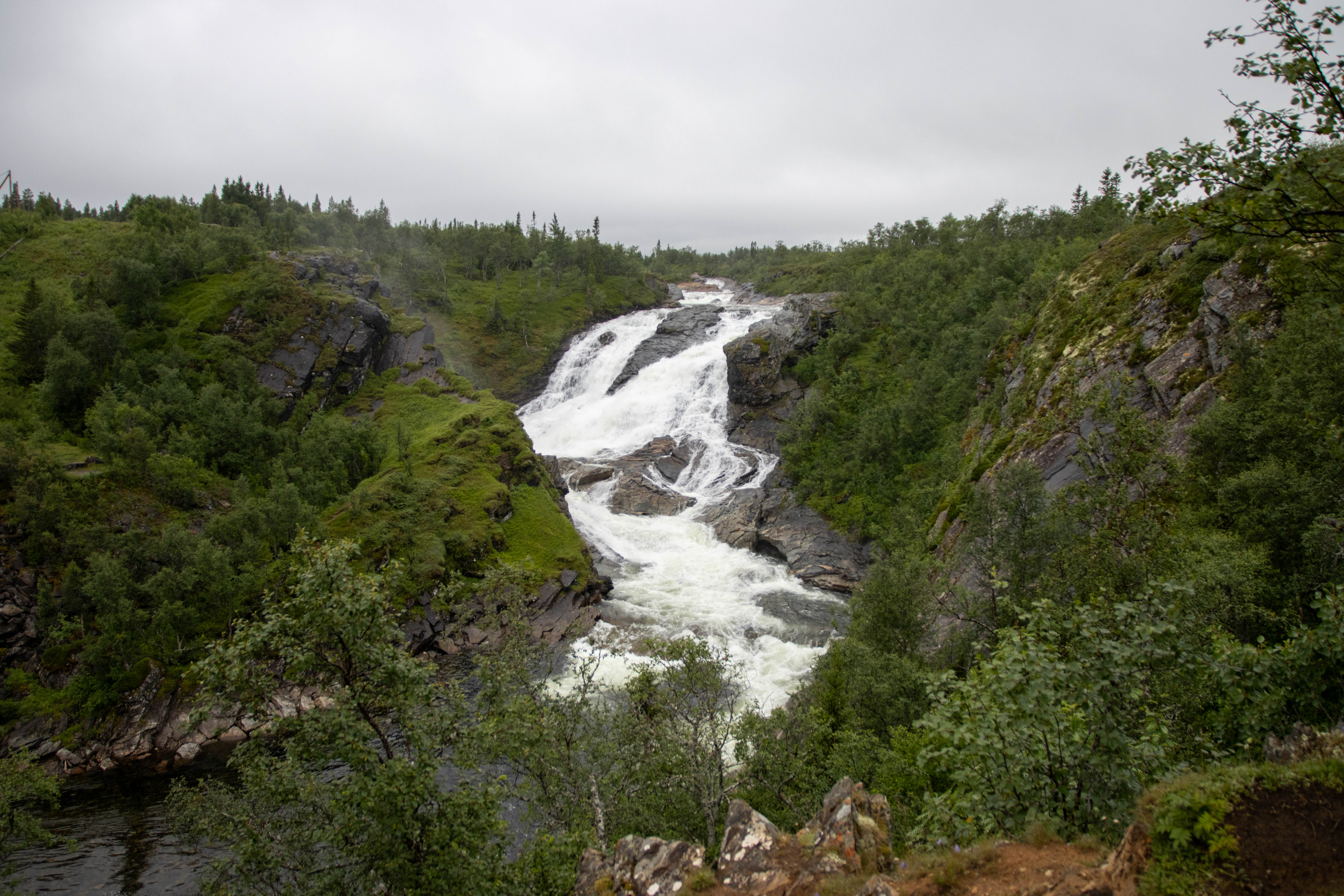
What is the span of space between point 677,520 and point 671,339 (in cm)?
4062

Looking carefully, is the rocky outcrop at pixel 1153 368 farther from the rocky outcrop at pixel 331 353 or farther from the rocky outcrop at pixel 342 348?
the rocky outcrop at pixel 331 353

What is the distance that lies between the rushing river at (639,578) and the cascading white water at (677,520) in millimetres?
144

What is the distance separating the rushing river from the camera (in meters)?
23.1

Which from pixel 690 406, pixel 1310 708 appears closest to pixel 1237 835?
pixel 1310 708

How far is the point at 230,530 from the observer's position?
36.0 metres

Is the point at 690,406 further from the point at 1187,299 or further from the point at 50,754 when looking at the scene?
the point at 50,754

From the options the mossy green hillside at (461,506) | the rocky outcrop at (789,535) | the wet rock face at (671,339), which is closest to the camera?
the mossy green hillside at (461,506)

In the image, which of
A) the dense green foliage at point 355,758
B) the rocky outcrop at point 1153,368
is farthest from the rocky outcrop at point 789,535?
the dense green foliage at point 355,758

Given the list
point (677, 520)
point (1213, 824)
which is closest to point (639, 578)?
point (677, 520)

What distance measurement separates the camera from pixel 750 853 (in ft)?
37.8

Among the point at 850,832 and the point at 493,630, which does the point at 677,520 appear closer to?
the point at 493,630

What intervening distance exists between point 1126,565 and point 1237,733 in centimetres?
613

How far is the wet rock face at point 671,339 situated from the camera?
83500 mm

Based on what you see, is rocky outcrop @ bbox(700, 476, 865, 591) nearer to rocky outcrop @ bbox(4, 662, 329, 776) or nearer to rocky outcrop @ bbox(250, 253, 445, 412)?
rocky outcrop @ bbox(4, 662, 329, 776)
